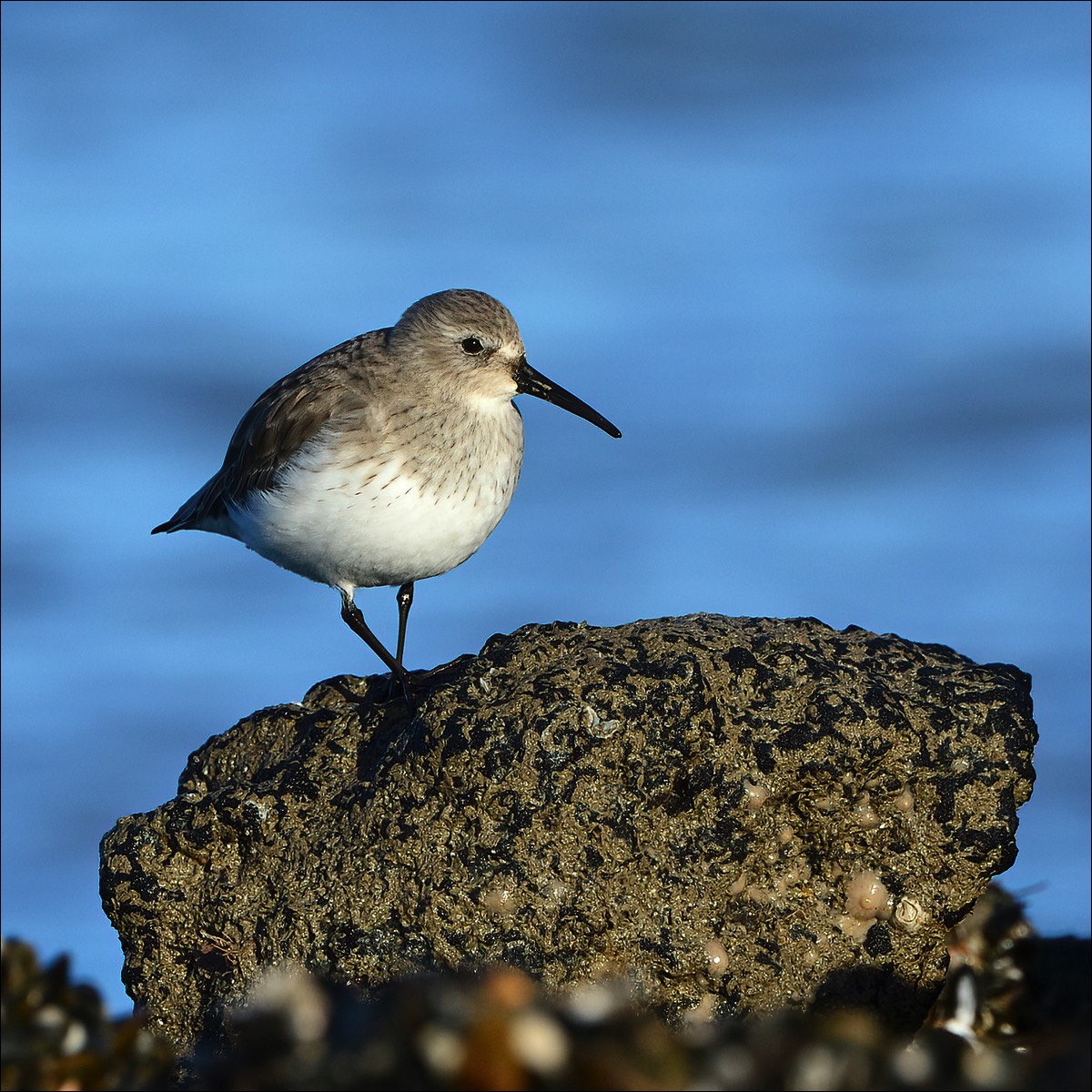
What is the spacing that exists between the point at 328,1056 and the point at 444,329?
437 cm

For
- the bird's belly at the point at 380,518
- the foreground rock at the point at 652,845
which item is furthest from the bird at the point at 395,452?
the foreground rock at the point at 652,845

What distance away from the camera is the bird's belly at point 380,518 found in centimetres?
629

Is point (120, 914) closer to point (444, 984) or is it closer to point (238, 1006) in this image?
point (238, 1006)

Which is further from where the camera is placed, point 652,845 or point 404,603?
point 404,603

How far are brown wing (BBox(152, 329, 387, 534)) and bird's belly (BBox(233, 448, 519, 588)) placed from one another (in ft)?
0.77

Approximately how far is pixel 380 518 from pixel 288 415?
2.90ft

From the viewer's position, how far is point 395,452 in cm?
634

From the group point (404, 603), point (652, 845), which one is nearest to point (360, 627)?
point (404, 603)

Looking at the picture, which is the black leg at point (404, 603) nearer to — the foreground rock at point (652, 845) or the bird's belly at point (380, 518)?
the bird's belly at point (380, 518)

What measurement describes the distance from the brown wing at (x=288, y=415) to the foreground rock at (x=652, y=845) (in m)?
2.20

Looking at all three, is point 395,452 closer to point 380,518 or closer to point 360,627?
point 380,518

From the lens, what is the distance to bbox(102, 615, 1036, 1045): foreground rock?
4488 mm

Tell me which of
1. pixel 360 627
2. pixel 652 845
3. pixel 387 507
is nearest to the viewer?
pixel 652 845

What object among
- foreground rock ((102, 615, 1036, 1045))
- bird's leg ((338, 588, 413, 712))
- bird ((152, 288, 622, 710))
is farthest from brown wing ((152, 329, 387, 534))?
foreground rock ((102, 615, 1036, 1045))
